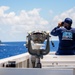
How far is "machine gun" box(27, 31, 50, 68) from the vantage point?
353cm

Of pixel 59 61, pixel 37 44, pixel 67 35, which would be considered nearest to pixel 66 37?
pixel 67 35

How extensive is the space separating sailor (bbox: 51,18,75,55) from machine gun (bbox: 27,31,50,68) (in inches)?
44.0

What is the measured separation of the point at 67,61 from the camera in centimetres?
435

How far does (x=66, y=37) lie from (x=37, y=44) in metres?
1.20

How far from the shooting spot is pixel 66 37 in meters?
4.82

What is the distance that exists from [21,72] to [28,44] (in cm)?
99

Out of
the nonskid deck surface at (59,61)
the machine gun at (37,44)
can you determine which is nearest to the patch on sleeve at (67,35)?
the nonskid deck surface at (59,61)

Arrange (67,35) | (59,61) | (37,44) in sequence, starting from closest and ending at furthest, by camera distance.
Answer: (37,44) < (59,61) < (67,35)

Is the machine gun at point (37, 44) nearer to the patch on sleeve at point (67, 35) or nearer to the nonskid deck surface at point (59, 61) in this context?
the nonskid deck surface at point (59, 61)

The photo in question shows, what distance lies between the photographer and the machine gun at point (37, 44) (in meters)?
3.53

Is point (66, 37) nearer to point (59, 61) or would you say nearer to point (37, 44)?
point (59, 61)

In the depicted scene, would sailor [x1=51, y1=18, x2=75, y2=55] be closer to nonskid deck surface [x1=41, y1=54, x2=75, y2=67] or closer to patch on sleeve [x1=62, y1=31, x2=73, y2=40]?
patch on sleeve [x1=62, y1=31, x2=73, y2=40]

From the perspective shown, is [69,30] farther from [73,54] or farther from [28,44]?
[28,44]

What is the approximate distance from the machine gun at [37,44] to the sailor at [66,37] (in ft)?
3.67
